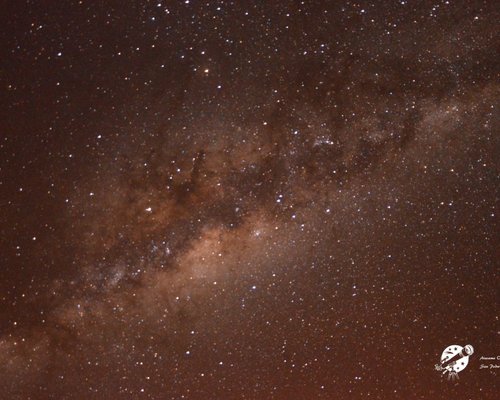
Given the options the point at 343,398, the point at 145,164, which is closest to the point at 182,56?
the point at 145,164

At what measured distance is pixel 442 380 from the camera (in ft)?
12.7

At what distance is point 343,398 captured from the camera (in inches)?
150

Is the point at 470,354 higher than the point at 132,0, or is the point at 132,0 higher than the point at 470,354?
the point at 132,0

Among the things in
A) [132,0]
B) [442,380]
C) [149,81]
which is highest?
[132,0]

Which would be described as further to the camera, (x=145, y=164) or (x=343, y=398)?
(x=343, y=398)

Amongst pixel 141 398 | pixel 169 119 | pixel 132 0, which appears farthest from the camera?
pixel 141 398

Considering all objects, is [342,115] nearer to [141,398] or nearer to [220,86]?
[220,86]

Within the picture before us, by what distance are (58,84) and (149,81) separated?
1.81 feet

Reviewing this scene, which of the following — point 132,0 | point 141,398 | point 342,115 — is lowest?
point 141,398

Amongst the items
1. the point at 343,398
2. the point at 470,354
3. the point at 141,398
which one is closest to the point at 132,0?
the point at 141,398

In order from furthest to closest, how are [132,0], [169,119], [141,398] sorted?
[141,398] → [169,119] → [132,0]

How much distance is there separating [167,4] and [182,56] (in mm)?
310

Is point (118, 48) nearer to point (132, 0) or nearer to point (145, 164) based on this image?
point (132, 0)

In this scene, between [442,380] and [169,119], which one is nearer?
[169,119]
